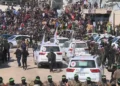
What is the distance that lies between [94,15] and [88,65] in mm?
31019

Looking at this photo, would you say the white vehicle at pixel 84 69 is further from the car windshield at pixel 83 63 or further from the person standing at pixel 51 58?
the person standing at pixel 51 58

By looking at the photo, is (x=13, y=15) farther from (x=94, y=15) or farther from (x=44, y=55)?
(x=44, y=55)

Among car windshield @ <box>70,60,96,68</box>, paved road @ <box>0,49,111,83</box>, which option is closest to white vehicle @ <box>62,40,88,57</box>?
paved road @ <box>0,49,111,83</box>

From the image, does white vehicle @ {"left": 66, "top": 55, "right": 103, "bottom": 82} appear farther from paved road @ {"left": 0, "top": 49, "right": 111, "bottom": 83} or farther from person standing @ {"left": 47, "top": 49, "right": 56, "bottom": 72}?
person standing @ {"left": 47, "top": 49, "right": 56, "bottom": 72}

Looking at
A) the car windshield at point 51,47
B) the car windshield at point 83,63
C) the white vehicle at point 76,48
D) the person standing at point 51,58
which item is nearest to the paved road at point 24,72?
the person standing at point 51,58

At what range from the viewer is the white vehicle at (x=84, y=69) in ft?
59.4

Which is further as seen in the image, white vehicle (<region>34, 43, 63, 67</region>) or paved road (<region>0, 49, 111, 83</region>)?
white vehicle (<region>34, 43, 63, 67</region>)

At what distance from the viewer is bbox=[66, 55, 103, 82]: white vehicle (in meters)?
18.1

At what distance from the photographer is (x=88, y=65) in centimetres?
1836

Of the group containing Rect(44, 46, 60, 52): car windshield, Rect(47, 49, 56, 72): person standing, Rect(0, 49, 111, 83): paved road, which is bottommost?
Rect(0, 49, 111, 83): paved road

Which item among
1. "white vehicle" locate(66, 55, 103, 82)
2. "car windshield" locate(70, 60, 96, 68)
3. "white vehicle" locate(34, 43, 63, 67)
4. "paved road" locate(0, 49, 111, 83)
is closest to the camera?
"white vehicle" locate(66, 55, 103, 82)

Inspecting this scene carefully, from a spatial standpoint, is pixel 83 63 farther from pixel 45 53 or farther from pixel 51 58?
pixel 45 53

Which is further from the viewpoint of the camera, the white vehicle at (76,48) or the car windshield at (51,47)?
the white vehicle at (76,48)

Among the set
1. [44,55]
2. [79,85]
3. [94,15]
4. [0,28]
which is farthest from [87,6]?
[79,85]
